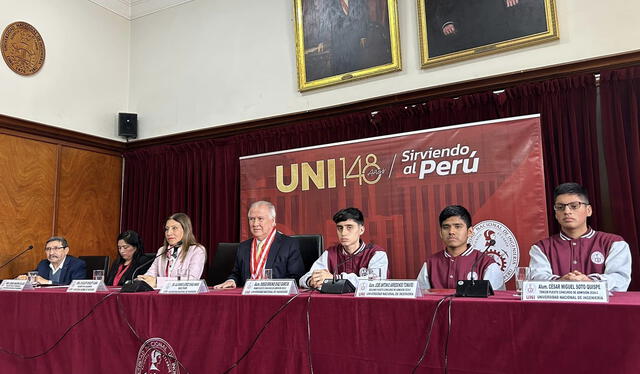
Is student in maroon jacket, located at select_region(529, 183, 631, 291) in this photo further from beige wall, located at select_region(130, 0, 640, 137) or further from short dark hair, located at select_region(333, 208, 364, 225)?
beige wall, located at select_region(130, 0, 640, 137)

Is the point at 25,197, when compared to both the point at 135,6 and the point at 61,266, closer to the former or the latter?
the point at 61,266

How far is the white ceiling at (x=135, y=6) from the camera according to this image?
18.3 ft

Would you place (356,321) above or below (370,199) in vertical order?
below

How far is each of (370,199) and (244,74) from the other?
197 cm

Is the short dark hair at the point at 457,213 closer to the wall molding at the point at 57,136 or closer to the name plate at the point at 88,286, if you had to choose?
the name plate at the point at 88,286

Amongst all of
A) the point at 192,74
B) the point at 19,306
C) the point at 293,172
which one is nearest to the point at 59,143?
the point at 192,74

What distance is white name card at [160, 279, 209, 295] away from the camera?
6.57 feet

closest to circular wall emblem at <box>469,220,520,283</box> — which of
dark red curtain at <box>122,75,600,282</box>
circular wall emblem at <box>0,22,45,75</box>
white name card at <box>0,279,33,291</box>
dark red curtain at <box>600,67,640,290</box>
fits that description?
dark red curtain at <box>122,75,600,282</box>

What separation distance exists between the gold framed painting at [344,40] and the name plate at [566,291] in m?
2.98

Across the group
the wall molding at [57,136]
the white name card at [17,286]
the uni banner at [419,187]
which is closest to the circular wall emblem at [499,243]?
the uni banner at [419,187]

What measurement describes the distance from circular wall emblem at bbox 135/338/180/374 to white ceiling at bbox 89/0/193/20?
4.50m

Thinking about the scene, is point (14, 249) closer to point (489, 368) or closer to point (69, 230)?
point (69, 230)

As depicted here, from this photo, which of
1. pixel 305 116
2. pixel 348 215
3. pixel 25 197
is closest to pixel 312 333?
pixel 348 215

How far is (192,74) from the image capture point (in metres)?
5.31
